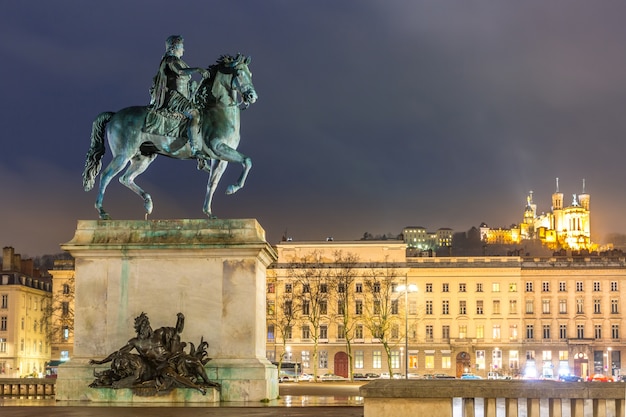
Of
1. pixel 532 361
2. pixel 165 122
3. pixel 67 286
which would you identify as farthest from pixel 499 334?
pixel 165 122

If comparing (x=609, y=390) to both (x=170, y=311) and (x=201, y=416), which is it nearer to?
(x=201, y=416)

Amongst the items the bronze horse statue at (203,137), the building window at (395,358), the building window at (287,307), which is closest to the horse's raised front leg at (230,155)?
the bronze horse statue at (203,137)

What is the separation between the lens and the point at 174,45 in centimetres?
2153

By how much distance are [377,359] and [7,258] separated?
44945 mm

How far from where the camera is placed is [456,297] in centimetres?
13088

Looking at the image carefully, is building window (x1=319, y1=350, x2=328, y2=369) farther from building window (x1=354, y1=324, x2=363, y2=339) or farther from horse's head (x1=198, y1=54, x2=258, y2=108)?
horse's head (x1=198, y1=54, x2=258, y2=108)

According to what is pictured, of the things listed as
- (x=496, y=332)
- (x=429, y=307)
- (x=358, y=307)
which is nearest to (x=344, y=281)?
(x=358, y=307)

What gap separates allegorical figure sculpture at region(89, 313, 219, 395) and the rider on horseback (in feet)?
12.4

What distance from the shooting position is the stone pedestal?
20.4 metres

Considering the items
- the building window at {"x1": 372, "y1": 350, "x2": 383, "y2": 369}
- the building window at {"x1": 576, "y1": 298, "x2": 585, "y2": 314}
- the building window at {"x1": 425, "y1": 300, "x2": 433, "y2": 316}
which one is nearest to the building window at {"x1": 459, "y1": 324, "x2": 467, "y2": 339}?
the building window at {"x1": 425, "y1": 300, "x2": 433, "y2": 316}

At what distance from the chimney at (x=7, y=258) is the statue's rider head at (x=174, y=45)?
112 meters

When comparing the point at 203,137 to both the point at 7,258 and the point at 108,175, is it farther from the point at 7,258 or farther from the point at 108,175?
A: the point at 7,258

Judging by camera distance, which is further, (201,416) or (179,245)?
(179,245)

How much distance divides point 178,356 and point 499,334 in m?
114
